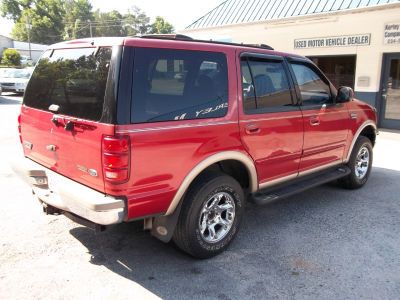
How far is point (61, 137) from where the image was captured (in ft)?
11.5

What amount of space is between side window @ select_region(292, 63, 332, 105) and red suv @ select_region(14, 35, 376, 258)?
0.05 meters

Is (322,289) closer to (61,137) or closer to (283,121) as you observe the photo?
(283,121)

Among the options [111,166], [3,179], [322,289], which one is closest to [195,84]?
[111,166]

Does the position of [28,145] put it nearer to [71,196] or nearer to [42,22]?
[71,196]

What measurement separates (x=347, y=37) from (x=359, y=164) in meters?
7.10

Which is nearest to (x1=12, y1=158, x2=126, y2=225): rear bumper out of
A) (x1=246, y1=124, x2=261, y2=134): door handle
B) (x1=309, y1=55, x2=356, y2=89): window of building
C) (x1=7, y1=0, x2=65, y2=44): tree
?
(x1=246, y1=124, x2=261, y2=134): door handle

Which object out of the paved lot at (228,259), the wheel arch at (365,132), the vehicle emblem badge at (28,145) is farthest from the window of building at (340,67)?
the vehicle emblem badge at (28,145)

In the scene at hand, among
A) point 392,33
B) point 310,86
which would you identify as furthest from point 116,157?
point 392,33

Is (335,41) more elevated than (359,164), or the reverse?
(335,41)

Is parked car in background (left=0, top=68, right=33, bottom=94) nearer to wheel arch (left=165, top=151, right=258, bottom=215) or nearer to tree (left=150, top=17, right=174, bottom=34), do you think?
wheel arch (left=165, top=151, right=258, bottom=215)

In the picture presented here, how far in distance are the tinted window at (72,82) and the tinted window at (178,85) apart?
11.2 inches

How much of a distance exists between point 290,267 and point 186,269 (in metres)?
A: 0.94

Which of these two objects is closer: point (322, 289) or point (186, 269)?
point (322, 289)

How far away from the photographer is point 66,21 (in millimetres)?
108750
